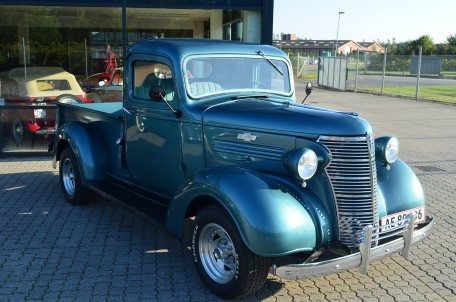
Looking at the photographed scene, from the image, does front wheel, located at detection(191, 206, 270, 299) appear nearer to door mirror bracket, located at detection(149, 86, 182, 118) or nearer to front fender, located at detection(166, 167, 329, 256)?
front fender, located at detection(166, 167, 329, 256)

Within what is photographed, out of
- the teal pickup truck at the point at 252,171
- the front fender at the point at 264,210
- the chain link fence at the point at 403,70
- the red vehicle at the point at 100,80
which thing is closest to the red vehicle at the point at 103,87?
the red vehicle at the point at 100,80

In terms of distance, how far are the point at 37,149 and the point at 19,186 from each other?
6.73 ft

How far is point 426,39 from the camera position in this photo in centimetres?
5272

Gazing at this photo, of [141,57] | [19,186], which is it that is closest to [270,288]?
[141,57]

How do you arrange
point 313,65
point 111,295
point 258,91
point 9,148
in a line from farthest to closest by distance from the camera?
point 313,65 < point 9,148 < point 258,91 < point 111,295

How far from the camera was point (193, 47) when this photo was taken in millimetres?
4699

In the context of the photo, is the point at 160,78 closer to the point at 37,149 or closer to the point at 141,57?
the point at 141,57

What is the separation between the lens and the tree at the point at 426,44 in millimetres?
51125

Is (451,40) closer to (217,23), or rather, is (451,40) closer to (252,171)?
(217,23)

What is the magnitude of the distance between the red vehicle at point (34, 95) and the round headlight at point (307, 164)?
578cm

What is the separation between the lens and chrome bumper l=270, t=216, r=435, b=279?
3.27 metres

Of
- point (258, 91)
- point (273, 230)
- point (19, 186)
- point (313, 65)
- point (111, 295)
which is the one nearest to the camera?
point (273, 230)

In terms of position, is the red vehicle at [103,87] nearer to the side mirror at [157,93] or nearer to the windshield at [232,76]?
the windshield at [232,76]

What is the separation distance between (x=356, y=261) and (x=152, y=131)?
7.97ft
